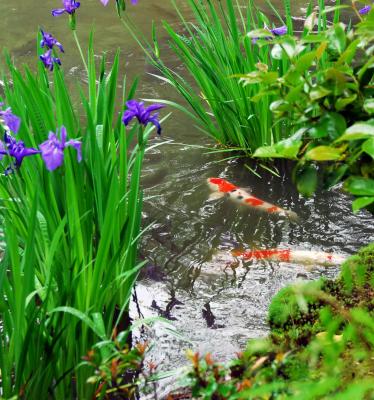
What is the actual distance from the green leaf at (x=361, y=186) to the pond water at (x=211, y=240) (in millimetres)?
1113

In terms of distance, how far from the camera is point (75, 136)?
110 inches

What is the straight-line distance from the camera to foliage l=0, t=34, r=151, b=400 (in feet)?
6.65

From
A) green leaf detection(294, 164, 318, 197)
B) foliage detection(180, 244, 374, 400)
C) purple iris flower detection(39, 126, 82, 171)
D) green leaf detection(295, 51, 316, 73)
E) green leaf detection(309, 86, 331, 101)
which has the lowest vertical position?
foliage detection(180, 244, 374, 400)

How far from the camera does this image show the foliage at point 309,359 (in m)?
1.41

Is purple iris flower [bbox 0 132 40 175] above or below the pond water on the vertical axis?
→ above

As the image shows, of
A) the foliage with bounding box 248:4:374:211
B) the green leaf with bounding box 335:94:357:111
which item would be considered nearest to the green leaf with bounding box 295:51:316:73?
the foliage with bounding box 248:4:374:211

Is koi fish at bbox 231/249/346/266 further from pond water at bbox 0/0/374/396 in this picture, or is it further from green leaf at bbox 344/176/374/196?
green leaf at bbox 344/176/374/196

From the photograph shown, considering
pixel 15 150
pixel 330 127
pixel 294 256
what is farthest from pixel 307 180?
pixel 294 256

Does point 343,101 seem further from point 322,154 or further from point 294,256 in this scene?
point 294,256

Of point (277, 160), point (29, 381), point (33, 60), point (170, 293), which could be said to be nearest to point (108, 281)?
point (29, 381)

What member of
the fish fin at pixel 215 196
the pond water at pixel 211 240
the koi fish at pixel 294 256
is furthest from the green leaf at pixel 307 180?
the fish fin at pixel 215 196

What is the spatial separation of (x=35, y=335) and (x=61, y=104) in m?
1.01

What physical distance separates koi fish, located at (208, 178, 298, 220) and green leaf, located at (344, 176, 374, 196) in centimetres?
187

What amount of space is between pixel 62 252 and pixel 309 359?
860 millimetres
